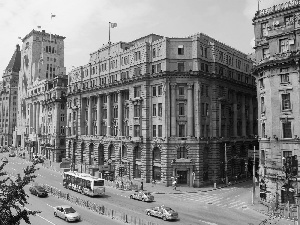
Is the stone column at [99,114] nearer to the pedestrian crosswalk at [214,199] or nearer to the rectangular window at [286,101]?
the pedestrian crosswalk at [214,199]

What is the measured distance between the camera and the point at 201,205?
165ft

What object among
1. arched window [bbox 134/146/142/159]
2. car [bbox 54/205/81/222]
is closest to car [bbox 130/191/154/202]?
car [bbox 54/205/81/222]

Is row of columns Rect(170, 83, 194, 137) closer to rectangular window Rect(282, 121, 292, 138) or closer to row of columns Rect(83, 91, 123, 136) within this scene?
row of columns Rect(83, 91, 123, 136)

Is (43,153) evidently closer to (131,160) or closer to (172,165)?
(131,160)

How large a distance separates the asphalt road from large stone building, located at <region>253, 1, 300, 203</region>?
6.03 m

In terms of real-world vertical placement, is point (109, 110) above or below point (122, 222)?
above

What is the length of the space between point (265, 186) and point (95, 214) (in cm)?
2705

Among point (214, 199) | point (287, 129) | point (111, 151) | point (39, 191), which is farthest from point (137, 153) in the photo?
A: point (287, 129)

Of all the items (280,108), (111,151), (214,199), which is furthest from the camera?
(111,151)

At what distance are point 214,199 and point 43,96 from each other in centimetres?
9698

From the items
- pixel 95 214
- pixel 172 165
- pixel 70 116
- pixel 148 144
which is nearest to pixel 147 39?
pixel 148 144

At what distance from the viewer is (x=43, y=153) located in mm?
129250

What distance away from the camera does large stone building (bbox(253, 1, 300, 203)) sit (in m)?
47.8

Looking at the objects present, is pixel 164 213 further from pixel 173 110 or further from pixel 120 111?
pixel 120 111
